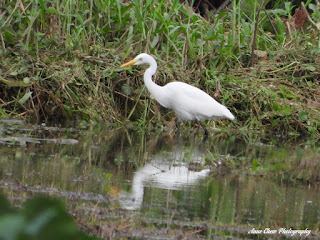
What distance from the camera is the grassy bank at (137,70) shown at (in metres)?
8.94

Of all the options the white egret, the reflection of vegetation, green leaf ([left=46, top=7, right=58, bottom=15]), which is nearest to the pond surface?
the white egret

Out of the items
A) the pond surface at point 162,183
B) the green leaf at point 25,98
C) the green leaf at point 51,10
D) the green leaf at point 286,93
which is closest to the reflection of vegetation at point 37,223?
the pond surface at point 162,183

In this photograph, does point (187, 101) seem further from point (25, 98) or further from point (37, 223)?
point (37, 223)

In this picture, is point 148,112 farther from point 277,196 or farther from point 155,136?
point 277,196

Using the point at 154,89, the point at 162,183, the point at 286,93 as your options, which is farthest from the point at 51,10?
the point at 162,183

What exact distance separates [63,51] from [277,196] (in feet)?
18.4

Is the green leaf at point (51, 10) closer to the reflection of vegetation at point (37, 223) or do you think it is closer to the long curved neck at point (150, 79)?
the long curved neck at point (150, 79)

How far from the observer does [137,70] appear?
32.3ft

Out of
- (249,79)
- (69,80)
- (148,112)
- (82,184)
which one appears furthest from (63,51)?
(82,184)

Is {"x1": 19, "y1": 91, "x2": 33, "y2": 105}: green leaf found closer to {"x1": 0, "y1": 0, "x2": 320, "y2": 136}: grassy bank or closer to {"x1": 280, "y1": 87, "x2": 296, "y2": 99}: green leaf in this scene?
{"x1": 0, "y1": 0, "x2": 320, "y2": 136}: grassy bank

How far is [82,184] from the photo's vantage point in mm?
4246

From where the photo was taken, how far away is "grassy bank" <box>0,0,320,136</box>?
352 inches

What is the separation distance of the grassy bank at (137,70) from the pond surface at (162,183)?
1250 millimetres

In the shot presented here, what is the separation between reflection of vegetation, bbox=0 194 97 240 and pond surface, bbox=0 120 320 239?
6.32 ft
